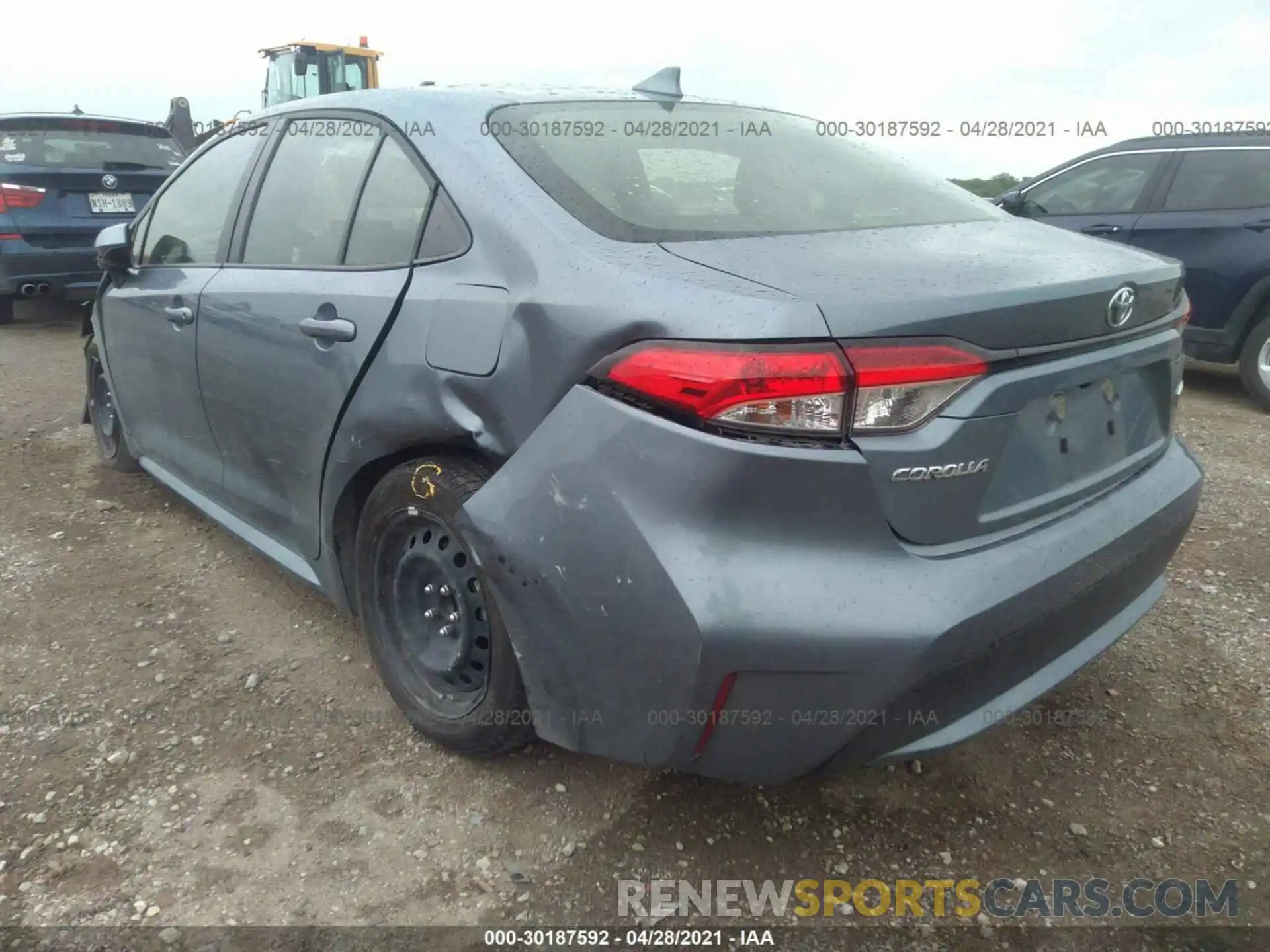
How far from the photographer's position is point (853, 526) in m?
1.57

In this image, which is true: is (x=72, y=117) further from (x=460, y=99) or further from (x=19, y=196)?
(x=460, y=99)

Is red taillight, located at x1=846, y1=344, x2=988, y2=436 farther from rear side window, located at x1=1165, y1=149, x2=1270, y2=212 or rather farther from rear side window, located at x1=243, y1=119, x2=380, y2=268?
rear side window, located at x1=1165, y1=149, x2=1270, y2=212

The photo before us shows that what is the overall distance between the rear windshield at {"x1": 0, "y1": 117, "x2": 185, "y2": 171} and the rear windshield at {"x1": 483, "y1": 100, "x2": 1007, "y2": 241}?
6.58 metres

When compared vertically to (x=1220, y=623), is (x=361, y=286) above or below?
above

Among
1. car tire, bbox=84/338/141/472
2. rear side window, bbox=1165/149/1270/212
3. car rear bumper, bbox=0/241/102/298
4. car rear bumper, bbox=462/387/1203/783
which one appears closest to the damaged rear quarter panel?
car rear bumper, bbox=462/387/1203/783

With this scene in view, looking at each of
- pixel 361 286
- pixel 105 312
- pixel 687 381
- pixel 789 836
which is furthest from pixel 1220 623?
pixel 105 312

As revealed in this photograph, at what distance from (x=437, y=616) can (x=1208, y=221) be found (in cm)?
553

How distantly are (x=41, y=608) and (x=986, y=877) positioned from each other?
295 cm

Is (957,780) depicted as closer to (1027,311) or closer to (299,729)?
(1027,311)

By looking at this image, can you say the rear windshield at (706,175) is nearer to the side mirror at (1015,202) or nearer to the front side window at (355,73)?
the side mirror at (1015,202)

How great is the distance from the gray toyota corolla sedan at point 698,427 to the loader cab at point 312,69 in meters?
12.7

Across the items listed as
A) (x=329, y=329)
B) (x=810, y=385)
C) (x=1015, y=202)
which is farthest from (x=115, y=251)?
(x=1015, y=202)

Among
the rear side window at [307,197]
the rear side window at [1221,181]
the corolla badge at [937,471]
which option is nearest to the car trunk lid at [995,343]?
the corolla badge at [937,471]

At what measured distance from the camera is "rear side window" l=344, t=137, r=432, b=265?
2.21 m
